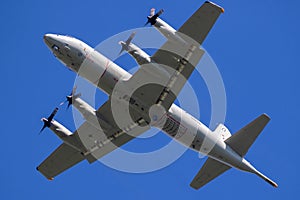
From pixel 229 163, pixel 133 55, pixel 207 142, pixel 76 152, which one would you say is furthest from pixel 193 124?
pixel 76 152

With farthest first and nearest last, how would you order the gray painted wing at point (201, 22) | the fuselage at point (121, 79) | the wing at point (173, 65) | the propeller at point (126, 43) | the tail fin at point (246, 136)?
the tail fin at point (246, 136) < the fuselage at point (121, 79) < the propeller at point (126, 43) < the wing at point (173, 65) < the gray painted wing at point (201, 22)

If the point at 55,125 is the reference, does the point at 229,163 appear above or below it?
above

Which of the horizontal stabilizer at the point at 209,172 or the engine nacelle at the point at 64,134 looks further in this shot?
the engine nacelle at the point at 64,134

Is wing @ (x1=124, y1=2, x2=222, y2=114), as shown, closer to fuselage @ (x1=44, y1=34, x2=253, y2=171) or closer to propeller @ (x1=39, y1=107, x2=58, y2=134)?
fuselage @ (x1=44, y1=34, x2=253, y2=171)

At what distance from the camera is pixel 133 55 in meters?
39.5

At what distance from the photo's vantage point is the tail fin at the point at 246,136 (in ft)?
139

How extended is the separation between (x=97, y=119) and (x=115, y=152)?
4.37 m

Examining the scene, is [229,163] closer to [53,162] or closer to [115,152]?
[115,152]

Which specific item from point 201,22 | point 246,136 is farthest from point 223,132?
point 201,22

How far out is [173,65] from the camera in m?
40.3

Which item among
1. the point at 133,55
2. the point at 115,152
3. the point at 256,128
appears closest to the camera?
the point at 133,55

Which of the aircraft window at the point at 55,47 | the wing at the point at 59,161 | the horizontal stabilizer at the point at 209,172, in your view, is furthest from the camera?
the wing at the point at 59,161

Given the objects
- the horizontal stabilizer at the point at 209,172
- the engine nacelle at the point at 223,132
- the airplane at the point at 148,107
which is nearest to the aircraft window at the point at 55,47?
the airplane at the point at 148,107

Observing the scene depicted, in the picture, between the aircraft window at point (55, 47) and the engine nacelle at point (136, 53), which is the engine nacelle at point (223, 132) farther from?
the aircraft window at point (55, 47)
